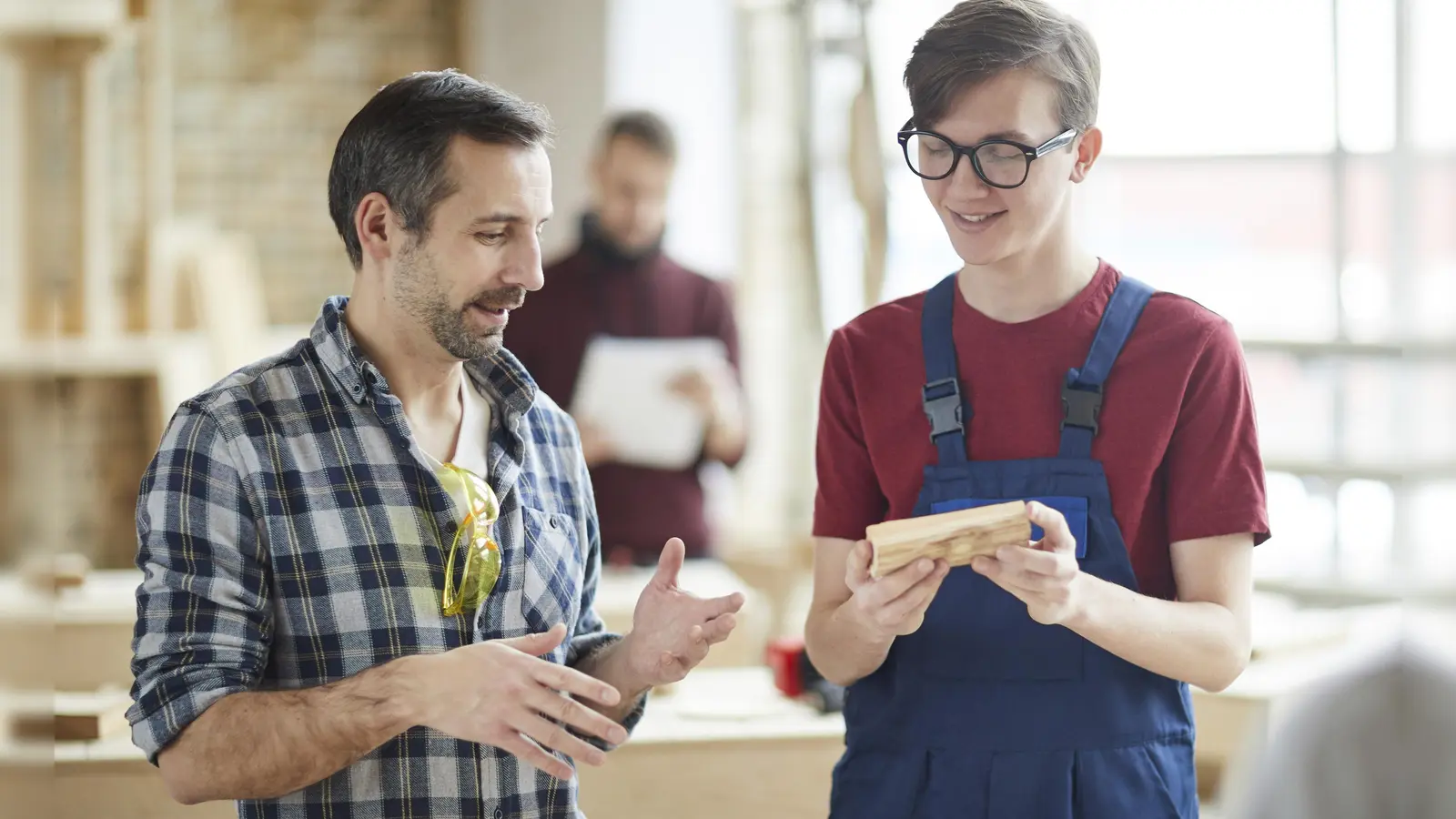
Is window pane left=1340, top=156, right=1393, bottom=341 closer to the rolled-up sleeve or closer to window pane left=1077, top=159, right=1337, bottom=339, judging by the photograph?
window pane left=1077, top=159, right=1337, bottom=339

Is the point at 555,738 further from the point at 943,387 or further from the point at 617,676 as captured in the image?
the point at 943,387

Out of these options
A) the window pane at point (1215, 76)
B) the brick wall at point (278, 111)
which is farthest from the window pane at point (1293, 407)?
the brick wall at point (278, 111)

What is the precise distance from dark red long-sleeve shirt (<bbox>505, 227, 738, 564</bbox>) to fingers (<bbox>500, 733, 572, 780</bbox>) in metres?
2.30

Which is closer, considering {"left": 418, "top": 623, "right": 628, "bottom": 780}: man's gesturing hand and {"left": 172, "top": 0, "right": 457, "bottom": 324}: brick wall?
{"left": 418, "top": 623, "right": 628, "bottom": 780}: man's gesturing hand

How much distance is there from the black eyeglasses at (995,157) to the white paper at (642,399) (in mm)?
2263

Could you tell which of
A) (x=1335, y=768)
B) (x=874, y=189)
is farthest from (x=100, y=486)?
(x=1335, y=768)

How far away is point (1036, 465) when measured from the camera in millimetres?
1625

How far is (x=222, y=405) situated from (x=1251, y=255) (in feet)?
15.5

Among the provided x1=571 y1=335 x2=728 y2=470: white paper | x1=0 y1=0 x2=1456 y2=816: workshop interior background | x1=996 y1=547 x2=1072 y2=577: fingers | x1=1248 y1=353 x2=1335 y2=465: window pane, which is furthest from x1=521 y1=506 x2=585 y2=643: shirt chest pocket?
x1=1248 y1=353 x2=1335 y2=465: window pane

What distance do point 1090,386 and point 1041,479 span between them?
127mm

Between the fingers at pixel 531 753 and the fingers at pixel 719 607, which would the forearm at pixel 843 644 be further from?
the fingers at pixel 531 753

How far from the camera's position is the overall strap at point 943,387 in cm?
165

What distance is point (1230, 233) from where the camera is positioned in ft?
17.8

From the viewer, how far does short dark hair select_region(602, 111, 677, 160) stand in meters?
3.95
